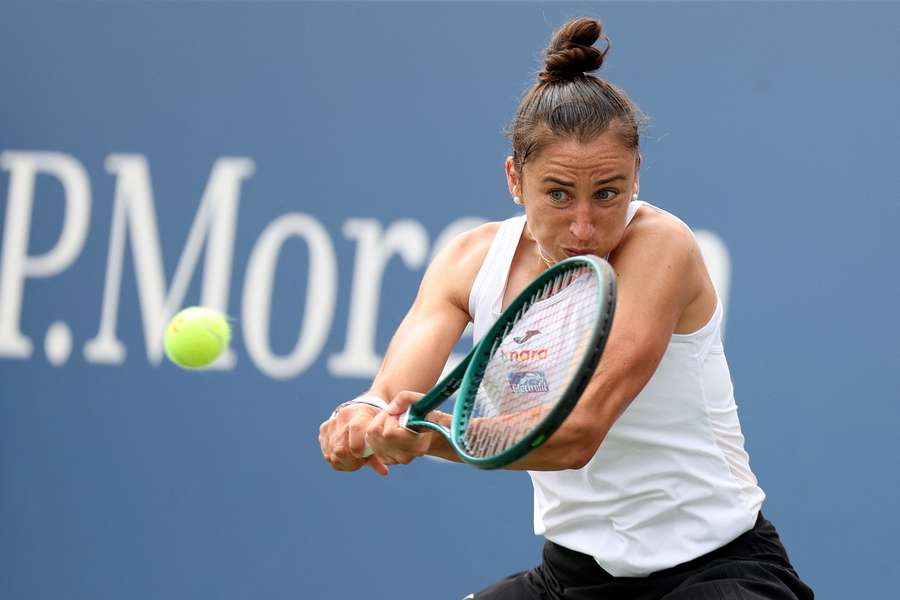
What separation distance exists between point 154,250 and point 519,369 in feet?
8.63

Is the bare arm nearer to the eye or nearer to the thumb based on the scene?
the thumb

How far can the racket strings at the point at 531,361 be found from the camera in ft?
7.43

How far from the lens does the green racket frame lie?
2.00 m

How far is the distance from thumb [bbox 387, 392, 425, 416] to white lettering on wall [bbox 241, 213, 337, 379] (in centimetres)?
228

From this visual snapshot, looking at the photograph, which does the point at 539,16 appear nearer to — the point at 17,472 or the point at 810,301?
the point at 810,301

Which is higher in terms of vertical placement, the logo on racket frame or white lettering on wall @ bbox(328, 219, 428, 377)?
white lettering on wall @ bbox(328, 219, 428, 377)

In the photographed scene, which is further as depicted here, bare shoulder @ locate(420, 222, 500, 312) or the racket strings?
bare shoulder @ locate(420, 222, 500, 312)

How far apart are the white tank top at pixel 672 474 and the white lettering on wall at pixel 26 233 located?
283 cm

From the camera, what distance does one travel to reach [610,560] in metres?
2.60

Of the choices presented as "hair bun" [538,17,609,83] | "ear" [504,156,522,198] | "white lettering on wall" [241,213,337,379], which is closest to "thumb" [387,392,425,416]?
"ear" [504,156,522,198]

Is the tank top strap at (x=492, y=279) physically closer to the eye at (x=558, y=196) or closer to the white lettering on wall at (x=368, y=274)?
the eye at (x=558, y=196)

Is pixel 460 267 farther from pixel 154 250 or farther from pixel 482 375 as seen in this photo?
pixel 154 250

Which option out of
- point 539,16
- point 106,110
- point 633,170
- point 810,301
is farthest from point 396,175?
point 633,170

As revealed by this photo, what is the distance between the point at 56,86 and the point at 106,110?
229 millimetres
